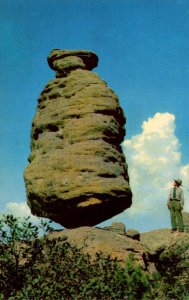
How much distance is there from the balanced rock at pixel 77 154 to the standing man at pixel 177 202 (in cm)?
211

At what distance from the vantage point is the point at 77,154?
65.9 feet

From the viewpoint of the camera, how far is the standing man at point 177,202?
2072cm

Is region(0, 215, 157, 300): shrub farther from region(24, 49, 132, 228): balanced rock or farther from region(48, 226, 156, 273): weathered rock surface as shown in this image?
region(24, 49, 132, 228): balanced rock

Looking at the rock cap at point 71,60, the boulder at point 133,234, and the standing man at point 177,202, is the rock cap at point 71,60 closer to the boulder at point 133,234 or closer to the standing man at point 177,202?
the standing man at point 177,202

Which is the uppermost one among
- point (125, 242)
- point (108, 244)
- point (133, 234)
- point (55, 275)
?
point (133, 234)

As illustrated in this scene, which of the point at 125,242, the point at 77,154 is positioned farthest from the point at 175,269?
the point at 77,154

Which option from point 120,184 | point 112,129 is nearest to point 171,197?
point 120,184

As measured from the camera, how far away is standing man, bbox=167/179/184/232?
68.0ft

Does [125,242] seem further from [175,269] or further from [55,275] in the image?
[55,275]

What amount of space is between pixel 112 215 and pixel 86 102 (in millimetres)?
5810

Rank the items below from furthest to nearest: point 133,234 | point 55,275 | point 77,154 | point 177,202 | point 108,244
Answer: point 177,202 < point 133,234 < point 77,154 < point 108,244 < point 55,275

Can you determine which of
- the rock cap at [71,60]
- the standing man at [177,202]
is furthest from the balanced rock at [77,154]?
the standing man at [177,202]

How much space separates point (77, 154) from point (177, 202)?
546 cm

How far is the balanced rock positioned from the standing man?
2.11 m
